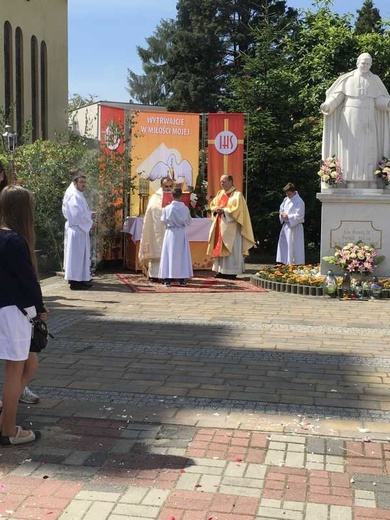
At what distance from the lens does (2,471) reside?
347 centimetres

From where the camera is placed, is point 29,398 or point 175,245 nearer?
point 29,398

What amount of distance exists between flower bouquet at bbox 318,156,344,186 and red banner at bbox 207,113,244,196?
11.0ft

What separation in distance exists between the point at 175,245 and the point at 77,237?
1.70m

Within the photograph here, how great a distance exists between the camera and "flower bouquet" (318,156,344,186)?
10711 mm

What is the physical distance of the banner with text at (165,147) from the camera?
13.5m

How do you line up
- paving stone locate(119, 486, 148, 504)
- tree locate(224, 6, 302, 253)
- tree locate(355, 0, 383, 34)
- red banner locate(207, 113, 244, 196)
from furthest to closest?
1. tree locate(355, 0, 383, 34)
2. tree locate(224, 6, 302, 253)
3. red banner locate(207, 113, 244, 196)
4. paving stone locate(119, 486, 148, 504)

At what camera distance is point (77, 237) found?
35.5 ft

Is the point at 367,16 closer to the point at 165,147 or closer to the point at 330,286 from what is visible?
the point at 165,147

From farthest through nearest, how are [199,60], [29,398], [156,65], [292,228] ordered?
[156,65], [199,60], [292,228], [29,398]

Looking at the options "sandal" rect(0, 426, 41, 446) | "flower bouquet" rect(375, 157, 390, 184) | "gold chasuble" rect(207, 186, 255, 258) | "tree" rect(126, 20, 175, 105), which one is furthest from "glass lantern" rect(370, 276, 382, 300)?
"tree" rect(126, 20, 175, 105)

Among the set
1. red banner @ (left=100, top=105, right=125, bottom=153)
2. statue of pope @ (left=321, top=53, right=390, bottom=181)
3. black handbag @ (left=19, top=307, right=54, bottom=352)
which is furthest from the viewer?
red banner @ (left=100, top=105, right=125, bottom=153)

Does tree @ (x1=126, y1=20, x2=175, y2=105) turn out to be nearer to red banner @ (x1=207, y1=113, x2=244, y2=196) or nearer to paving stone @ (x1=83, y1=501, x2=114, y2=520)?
red banner @ (x1=207, y1=113, x2=244, y2=196)

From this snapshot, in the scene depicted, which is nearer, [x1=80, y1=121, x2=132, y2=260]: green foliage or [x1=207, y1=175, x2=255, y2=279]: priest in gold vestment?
[x1=207, y1=175, x2=255, y2=279]: priest in gold vestment

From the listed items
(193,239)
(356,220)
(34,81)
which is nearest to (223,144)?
(193,239)
